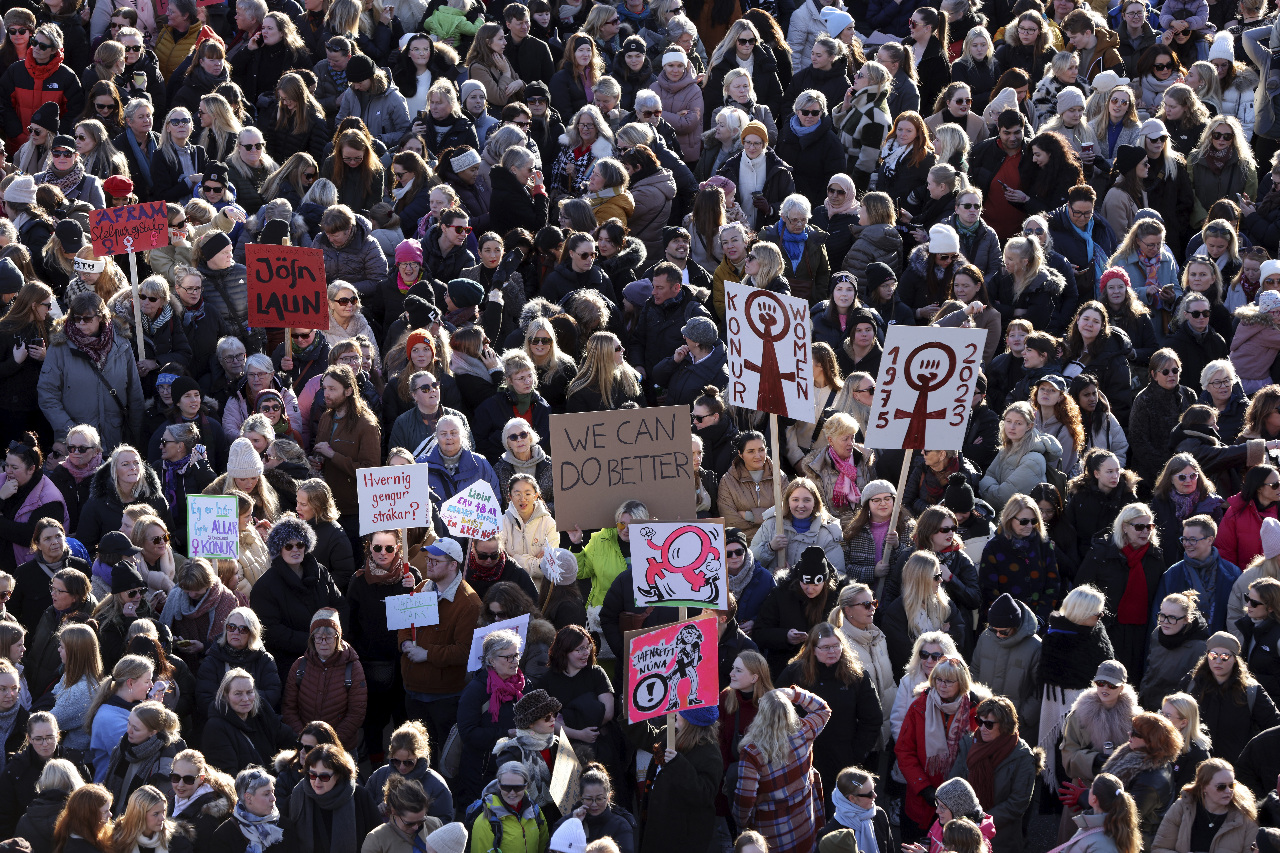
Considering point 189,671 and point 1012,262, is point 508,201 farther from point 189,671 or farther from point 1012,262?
point 189,671

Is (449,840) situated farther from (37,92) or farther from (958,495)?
(37,92)

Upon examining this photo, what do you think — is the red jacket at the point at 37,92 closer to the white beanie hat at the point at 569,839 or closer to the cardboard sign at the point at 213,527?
the cardboard sign at the point at 213,527

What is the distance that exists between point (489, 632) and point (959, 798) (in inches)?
104

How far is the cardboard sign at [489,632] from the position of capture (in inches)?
407

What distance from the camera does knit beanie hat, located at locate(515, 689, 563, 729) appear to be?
9633mm

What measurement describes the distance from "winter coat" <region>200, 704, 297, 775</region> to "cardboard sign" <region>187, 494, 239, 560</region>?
1201mm

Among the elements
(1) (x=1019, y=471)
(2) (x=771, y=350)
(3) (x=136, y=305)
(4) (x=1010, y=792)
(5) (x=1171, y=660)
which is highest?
(3) (x=136, y=305)

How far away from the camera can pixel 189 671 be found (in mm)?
10477

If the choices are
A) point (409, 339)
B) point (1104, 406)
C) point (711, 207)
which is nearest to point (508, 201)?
point (711, 207)

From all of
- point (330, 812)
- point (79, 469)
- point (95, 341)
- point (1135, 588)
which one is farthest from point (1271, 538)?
point (95, 341)

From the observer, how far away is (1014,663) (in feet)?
35.6

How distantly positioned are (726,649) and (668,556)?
911 mm

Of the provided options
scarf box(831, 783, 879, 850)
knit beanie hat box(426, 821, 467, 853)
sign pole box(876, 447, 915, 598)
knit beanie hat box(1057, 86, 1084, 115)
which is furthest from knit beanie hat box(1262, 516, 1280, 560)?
knit beanie hat box(1057, 86, 1084, 115)

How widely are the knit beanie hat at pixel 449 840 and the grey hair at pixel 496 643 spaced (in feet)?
4.26
